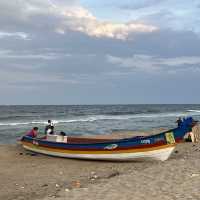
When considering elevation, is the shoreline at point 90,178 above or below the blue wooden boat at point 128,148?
below

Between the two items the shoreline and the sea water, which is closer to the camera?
the shoreline

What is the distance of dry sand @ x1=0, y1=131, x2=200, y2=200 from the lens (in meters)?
9.62

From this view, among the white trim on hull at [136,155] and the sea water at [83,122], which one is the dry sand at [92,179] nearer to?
the white trim on hull at [136,155]

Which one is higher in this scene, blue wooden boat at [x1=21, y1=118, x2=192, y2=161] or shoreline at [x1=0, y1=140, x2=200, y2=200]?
blue wooden boat at [x1=21, y1=118, x2=192, y2=161]

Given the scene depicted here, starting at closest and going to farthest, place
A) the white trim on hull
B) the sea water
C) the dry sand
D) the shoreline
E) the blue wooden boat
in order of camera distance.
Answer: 1. the dry sand
2. the shoreline
3. the blue wooden boat
4. the white trim on hull
5. the sea water

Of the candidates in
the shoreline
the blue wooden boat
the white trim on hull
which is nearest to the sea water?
the blue wooden boat

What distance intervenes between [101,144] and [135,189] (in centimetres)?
693

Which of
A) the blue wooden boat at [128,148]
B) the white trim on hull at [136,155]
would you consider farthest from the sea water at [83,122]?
the white trim on hull at [136,155]

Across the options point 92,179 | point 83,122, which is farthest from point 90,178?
point 83,122

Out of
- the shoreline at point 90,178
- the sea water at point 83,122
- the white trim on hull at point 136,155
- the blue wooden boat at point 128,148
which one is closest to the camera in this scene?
the shoreline at point 90,178

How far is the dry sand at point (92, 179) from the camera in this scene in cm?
962

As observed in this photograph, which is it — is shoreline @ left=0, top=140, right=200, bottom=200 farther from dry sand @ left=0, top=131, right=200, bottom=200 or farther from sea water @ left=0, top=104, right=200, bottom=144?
sea water @ left=0, top=104, right=200, bottom=144

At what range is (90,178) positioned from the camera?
1349 centimetres

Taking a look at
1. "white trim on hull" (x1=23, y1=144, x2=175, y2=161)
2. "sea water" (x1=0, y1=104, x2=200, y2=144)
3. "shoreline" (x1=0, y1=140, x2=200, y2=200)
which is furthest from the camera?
"sea water" (x1=0, y1=104, x2=200, y2=144)
